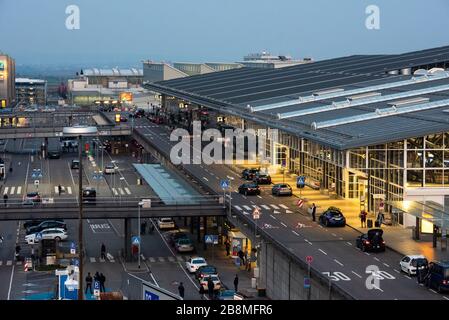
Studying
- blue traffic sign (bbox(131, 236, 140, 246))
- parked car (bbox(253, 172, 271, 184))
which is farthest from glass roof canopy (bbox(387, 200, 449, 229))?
parked car (bbox(253, 172, 271, 184))

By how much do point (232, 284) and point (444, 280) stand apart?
912 cm

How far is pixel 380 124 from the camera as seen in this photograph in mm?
37312

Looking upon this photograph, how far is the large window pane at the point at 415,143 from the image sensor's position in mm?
33438

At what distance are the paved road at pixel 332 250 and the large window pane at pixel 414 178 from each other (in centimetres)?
315

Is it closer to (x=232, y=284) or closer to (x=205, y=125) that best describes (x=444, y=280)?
(x=232, y=284)

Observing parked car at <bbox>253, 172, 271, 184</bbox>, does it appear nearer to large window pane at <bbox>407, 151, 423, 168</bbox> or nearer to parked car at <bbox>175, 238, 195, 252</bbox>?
parked car at <bbox>175, 238, 195, 252</bbox>

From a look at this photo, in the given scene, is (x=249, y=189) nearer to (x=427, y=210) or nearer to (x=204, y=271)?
(x=204, y=271)

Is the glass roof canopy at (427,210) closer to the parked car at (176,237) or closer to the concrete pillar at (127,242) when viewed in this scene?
the parked car at (176,237)

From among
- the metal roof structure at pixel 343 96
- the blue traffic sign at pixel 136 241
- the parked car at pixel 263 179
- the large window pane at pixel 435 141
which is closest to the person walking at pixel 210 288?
the blue traffic sign at pixel 136 241

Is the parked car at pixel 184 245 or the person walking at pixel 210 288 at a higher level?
the person walking at pixel 210 288

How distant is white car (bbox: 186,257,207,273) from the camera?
32438 millimetres

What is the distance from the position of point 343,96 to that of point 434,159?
63.3ft

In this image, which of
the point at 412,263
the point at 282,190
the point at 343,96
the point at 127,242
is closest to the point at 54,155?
the point at 343,96
